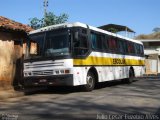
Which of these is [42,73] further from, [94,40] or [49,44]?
[94,40]

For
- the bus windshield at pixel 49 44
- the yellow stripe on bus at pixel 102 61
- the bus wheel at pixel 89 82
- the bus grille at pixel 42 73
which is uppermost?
the bus windshield at pixel 49 44

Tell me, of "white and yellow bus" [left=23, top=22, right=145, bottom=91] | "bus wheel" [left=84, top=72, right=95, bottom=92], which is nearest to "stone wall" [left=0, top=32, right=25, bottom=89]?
"white and yellow bus" [left=23, top=22, right=145, bottom=91]

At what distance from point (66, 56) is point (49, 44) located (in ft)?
3.62

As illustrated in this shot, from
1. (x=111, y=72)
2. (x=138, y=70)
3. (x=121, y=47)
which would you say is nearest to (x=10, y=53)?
(x=111, y=72)

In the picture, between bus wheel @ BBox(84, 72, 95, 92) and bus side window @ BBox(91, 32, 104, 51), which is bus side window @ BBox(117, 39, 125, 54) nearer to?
bus side window @ BBox(91, 32, 104, 51)

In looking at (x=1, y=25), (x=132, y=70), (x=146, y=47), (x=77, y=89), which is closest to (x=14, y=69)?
(x=1, y=25)

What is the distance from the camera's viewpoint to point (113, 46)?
18.8 metres

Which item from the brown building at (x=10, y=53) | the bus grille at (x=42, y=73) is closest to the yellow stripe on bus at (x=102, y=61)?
the bus grille at (x=42, y=73)

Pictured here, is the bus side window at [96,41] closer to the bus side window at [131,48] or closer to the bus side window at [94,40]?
the bus side window at [94,40]

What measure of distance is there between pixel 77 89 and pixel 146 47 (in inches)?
1424

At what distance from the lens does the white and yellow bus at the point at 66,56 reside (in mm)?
14203

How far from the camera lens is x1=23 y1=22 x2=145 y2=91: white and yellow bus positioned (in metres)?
14.2

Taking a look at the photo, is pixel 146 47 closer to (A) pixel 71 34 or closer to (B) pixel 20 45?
(B) pixel 20 45

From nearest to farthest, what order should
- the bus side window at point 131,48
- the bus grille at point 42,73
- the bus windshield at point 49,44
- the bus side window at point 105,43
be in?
the bus windshield at point 49,44, the bus grille at point 42,73, the bus side window at point 105,43, the bus side window at point 131,48
